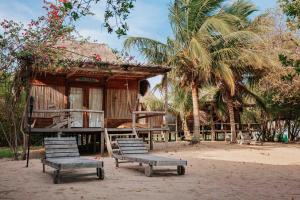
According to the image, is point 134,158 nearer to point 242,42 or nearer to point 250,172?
point 250,172

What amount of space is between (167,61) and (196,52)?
7.16 feet

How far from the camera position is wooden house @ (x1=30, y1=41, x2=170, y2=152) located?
1584 centimetres

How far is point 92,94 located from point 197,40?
5683 millimetres

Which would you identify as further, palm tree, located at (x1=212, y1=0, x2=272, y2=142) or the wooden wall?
palm tree, located at (x1=212, y1=0, x2=272, y2=142)

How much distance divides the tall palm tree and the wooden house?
2079mm

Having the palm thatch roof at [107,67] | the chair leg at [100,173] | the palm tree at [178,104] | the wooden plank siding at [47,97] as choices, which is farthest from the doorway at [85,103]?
the chair leg at [100,173]

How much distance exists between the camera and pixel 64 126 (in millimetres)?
15016

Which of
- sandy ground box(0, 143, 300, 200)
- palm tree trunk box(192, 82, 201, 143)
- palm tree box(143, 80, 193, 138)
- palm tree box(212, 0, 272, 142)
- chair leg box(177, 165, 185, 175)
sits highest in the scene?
palm tree box(212, 0, 272, 142)

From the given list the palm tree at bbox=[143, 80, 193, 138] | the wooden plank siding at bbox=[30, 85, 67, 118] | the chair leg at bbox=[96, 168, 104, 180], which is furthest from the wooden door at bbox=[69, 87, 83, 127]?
the chair leg at bbox=[96, 168, 104, 180]

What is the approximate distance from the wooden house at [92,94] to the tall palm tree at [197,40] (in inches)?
81.9

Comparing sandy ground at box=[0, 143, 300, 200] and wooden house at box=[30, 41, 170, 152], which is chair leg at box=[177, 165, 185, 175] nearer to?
sandy ground at box=[0, 143, 300, 200]

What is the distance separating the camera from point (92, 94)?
17.3 metres

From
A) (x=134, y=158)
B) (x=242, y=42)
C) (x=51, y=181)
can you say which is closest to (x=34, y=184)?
(x=51, y=181)

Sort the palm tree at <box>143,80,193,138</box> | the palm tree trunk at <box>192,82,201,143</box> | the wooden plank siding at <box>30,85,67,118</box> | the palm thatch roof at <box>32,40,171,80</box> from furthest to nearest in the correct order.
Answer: the palm tree at <box>143,80,193,138</box> → the palm tree trunk at <box>192,82,201,143</box> → the wooden plank siding at <box>30,85,67,118</box> → the palm thatch roof at <box>32,40,171,80</box>
